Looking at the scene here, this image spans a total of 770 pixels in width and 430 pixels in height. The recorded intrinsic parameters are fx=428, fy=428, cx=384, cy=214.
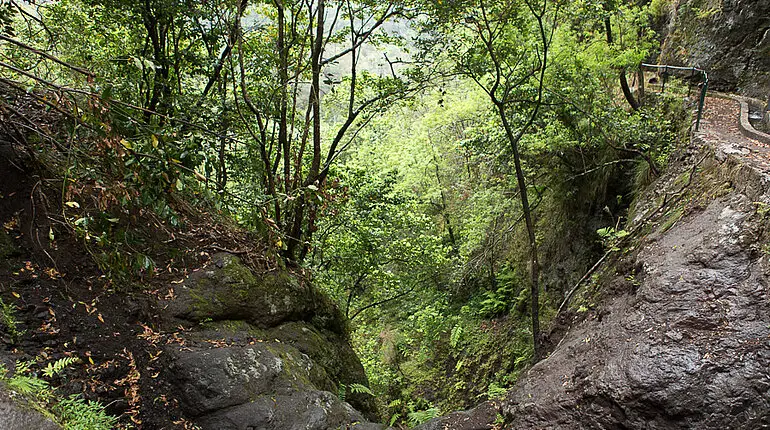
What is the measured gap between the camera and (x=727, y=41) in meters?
14.3

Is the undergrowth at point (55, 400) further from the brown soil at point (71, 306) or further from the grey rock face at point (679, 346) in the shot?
the grey rock face at point (679, 346)

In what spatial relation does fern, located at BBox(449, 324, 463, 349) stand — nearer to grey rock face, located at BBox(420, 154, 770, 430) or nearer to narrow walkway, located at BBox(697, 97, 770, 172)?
grey rock face, located at BBox(420, 154, 770, 430)

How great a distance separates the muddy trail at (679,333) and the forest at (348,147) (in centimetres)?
129

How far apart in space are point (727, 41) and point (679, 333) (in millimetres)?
14585

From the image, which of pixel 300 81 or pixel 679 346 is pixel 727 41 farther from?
pixel 300 81

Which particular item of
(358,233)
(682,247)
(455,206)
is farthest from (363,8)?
(455,206)

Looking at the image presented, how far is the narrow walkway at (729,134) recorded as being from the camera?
650 centimetres

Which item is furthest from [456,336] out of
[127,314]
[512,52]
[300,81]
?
[127,314]

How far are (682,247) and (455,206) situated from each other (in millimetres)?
15365

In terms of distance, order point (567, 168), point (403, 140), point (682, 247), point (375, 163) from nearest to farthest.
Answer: point (682, 247), point (567, 168), point (375, 163), point (403, 140)

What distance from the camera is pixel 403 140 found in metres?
22.6

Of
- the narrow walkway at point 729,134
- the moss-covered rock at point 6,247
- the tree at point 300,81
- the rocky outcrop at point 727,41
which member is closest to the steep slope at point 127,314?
the moss-covered rock at point 6,247

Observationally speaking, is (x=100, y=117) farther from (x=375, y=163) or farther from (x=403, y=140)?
(x=403, y=140)

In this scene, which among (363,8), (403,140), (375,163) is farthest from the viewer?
(403,140)
